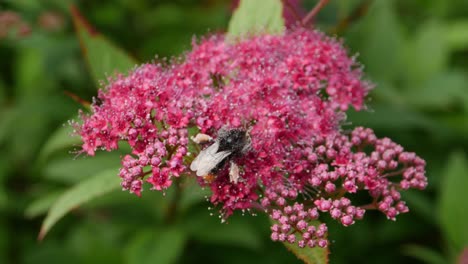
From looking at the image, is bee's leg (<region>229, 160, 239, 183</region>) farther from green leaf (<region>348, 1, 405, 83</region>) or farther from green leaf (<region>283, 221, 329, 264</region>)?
green leaf (<region>348, 1, 405, 83</region>)

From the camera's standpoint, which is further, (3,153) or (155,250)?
(3,153)

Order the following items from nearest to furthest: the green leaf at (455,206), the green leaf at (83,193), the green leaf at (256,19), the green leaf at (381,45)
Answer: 1. the green leaf at (83,193)
2. the green leaf at (256,19)
3. the green leaf at (455,206)
4. the green leaf at (381,45)

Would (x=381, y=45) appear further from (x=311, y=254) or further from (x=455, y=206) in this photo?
(x=311, y=254)

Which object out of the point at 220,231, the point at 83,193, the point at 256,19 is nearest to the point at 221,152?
the point at 83,193

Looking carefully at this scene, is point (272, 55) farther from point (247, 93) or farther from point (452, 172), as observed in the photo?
point (452, 172)

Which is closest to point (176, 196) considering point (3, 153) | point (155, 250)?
point (155, 250)

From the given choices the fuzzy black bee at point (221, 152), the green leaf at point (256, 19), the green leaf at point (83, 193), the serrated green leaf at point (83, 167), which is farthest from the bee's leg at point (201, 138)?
the serrated green leaf at point (83, 167)

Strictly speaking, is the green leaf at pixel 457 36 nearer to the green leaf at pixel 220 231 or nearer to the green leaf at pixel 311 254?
the green leaf at pixel 220 231
